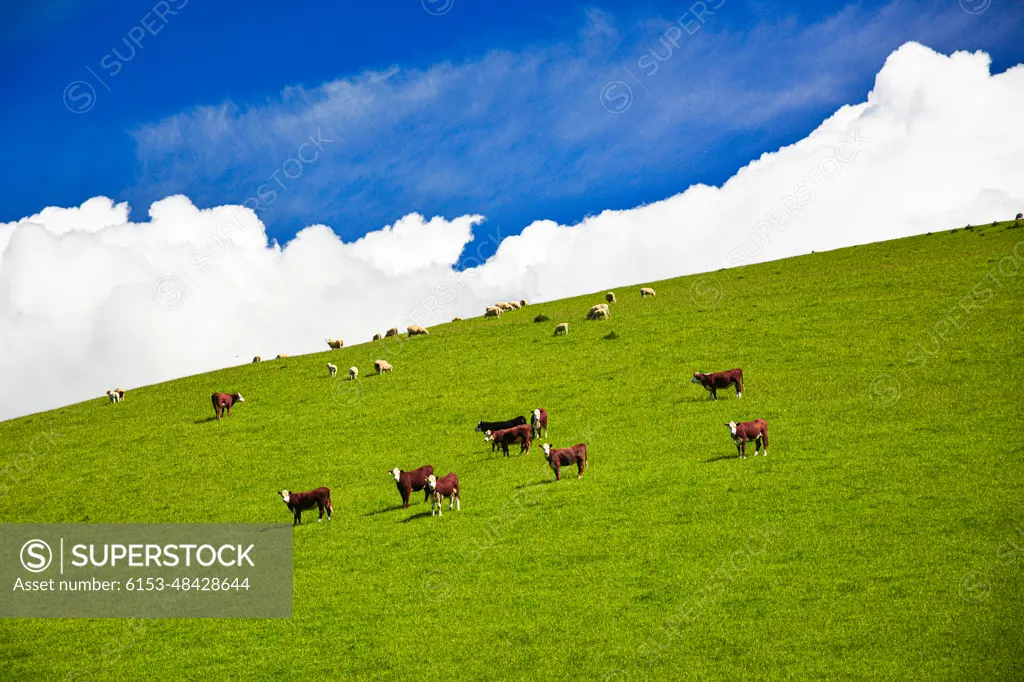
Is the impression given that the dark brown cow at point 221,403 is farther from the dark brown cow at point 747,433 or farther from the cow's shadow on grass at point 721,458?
the dark brown cow at point 747,433

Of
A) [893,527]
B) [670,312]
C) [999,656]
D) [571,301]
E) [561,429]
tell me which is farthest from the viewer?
[571,301]

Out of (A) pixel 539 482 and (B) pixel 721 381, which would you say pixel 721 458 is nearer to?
(A) pixel 539 482

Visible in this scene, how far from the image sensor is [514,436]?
31.2 metres

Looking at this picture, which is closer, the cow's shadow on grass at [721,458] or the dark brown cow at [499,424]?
the cow's shadow on grass at [721,458]

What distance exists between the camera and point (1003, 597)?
1650cm

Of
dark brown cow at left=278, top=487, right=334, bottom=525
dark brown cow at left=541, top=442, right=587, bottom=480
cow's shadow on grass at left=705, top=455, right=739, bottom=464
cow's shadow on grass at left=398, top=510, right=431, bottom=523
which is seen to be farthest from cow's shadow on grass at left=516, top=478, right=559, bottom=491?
dark brown cow at left=278, top=487, right=334, bottom=525

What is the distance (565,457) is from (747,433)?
652 centimetres

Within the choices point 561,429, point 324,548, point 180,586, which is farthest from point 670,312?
point 180,586

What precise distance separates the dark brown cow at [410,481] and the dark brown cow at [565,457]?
14.2 ft

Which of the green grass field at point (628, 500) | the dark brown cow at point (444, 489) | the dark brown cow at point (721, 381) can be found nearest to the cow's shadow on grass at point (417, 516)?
the dark brown cow at point (444, 489)

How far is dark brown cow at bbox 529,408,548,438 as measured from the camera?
32.2m

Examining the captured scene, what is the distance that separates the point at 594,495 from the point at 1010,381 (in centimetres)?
1894

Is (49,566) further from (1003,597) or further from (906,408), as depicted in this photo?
(906,408)

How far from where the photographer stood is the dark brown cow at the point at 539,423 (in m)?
32.2
